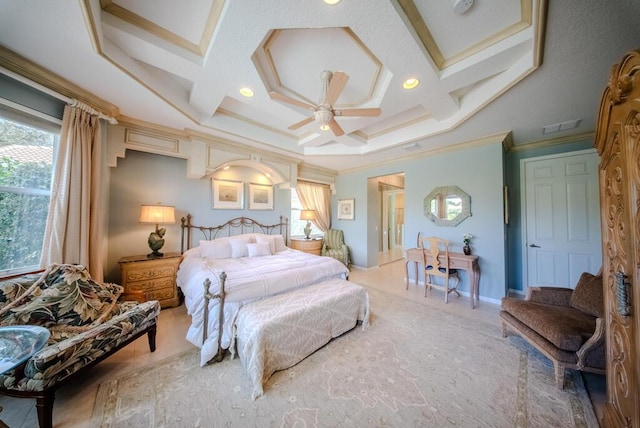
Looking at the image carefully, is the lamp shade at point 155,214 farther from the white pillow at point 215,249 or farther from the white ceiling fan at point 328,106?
the white ceiling fan at point 328,106

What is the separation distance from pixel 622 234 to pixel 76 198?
4.42 metres

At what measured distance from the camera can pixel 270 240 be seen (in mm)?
4145

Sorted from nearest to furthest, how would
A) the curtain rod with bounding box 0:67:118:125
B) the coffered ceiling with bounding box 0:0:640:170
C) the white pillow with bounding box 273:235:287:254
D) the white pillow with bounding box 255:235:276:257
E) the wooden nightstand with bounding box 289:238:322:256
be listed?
the coffered ceiling with bounding box 0:0:640:170, the curtain rod with bounding box 0:67:118:125, the white pillow with bounding box 255:235:276:257, the white pillow with bounding box 273:235:287:254, the wooden nightstand with bounding box 289:238:322:256

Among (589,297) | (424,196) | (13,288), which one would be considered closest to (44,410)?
(13,288)

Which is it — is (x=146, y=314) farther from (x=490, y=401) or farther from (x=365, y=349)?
(x=490, y=401)

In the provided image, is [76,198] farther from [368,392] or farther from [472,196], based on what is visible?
[472,196]

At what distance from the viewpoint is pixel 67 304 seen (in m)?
1.81

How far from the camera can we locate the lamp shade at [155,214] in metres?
3.08

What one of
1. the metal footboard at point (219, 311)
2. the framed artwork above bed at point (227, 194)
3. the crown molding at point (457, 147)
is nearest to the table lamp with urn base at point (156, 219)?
the framed artwork above bed at point (227, 194)

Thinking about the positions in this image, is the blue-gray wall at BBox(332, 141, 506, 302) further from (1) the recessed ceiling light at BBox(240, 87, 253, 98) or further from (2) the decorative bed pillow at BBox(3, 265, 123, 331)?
(2) the decorative bed pillow at BBox(3, 265, 123, 331)

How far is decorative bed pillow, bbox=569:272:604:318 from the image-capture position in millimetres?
1904

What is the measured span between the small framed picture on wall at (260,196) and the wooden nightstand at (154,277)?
→ 5.94 ft

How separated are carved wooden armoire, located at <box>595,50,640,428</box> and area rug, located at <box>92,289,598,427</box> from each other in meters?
0.51

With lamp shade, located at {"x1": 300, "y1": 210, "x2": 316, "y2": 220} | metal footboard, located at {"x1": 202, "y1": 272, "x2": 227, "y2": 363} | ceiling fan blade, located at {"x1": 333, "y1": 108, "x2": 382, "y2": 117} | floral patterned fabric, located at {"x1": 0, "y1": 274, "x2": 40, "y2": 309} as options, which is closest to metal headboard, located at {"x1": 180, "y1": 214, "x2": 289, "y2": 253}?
lamp shade, located at {"x1": 300, "y1": 210, "x2": 316, "y2": 220}
